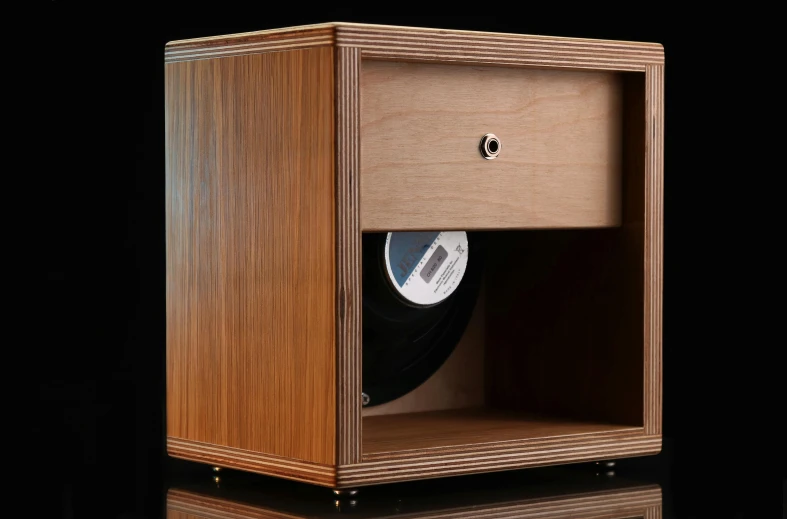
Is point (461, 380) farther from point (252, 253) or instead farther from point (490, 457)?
point (252, 253)

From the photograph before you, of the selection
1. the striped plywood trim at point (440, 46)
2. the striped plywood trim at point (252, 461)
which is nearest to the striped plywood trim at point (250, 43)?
the striped plywood trim at point (440, 46)

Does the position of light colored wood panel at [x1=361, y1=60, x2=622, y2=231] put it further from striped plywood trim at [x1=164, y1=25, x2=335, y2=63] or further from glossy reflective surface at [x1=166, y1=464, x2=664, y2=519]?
glossy reflective surface at [x1=166, y1=464, x2=664, y2=519]

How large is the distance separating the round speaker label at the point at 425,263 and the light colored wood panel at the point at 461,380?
0.43 feet

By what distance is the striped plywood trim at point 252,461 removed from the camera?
7.11 feet

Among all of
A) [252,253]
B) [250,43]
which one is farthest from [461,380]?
[250,43]

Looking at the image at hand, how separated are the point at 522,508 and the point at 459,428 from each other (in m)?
0.22

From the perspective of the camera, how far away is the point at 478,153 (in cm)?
227

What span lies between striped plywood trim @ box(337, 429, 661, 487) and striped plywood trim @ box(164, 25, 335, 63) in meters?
0.45
